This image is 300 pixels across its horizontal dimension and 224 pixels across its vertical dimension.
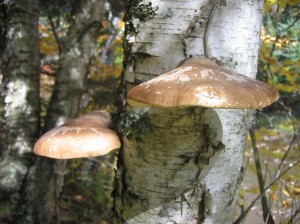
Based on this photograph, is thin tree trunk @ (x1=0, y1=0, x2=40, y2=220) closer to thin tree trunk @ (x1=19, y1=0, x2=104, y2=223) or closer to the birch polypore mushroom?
thin tree trunk @ (x1=19, y1=0, x2=104, y2=223)

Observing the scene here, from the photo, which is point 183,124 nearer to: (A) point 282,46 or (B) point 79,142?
(B) point 79,142

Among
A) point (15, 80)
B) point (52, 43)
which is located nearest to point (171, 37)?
point (15, 80)

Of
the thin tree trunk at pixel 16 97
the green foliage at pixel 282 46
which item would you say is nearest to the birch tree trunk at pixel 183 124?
the green foliage at pixel 282 46

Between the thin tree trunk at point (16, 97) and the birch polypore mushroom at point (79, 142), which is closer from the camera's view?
the birch polypore mushroom at point (79, 142)

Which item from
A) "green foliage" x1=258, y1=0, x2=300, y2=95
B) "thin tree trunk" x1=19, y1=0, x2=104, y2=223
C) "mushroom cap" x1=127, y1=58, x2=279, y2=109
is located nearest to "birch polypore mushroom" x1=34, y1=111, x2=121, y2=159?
"mushroom cap" x1=127, y1=58, x2=279, y2=109

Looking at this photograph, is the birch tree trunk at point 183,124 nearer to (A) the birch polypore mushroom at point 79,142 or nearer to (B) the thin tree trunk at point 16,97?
(A) the birch polypore mushroom at point 79,142

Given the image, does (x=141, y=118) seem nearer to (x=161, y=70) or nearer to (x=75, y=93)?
(x=161, y=70)
